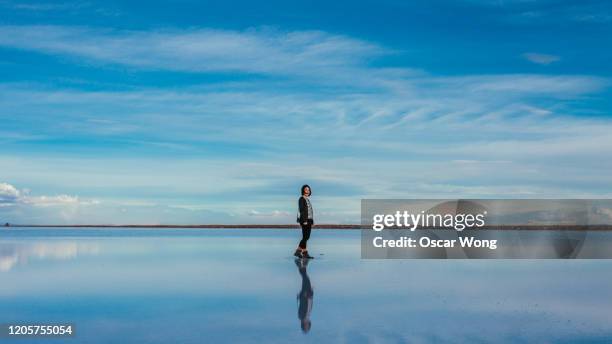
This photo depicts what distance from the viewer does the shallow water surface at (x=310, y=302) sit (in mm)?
7293

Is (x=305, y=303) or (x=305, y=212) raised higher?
(x=305, y=212)

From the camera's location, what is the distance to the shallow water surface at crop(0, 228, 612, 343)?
287 inches

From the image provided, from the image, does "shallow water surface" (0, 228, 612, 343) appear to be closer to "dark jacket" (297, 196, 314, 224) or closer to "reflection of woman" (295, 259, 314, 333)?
"reflection of woman" (295, 259, 314, 333)

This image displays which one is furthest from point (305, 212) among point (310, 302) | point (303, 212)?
point (310, 302)

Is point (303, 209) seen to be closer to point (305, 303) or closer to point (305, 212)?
point (305, 212)

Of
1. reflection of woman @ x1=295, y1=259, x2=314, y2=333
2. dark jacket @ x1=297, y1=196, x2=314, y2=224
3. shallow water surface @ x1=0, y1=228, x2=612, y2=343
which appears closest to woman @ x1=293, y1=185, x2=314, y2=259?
dark jacket @ x1=297, y1=196, x2=314, y2=224

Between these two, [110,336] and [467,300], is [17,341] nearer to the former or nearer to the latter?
[110,336]

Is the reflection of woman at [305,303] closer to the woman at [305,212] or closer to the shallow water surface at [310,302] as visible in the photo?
the shallow water surface at [310,302]

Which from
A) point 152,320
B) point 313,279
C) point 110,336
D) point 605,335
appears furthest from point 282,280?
point 605,335

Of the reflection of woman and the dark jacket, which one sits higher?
the dark jacket

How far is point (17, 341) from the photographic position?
269 inches

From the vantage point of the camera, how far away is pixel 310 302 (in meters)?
9.73

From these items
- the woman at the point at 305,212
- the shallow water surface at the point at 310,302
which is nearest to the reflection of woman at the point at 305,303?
the shallow water surface at the point at 310,302

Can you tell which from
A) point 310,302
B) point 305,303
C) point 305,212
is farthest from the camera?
point 305,212
